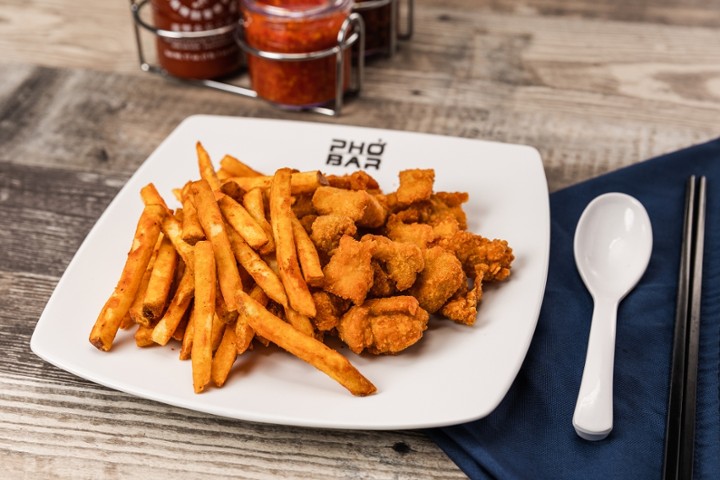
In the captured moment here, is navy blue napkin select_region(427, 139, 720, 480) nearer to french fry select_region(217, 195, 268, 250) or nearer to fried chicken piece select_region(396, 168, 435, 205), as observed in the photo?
fried chicken piece select_region(396, 168, 435, 205)

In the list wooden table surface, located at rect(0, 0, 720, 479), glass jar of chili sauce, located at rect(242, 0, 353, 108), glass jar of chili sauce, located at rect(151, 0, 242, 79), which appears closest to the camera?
wooden table surface, located at rect(0, 0, 720, 479)

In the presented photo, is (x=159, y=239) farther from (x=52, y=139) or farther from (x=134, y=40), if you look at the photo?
(x=134, y=40)

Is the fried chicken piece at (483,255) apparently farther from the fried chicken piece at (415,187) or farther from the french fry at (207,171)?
the french fry at (207,171)

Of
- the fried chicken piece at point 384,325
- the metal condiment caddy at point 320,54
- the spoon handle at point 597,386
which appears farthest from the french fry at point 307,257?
the metal condiment caddy at point 320,54

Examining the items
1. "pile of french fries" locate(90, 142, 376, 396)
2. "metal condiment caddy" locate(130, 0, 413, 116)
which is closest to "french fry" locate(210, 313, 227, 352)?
"pile of french fries" locate(90, 142, 376, 396)

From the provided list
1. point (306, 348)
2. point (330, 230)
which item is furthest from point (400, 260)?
point (306, 348)

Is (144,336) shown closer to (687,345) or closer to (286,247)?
(286,247)
